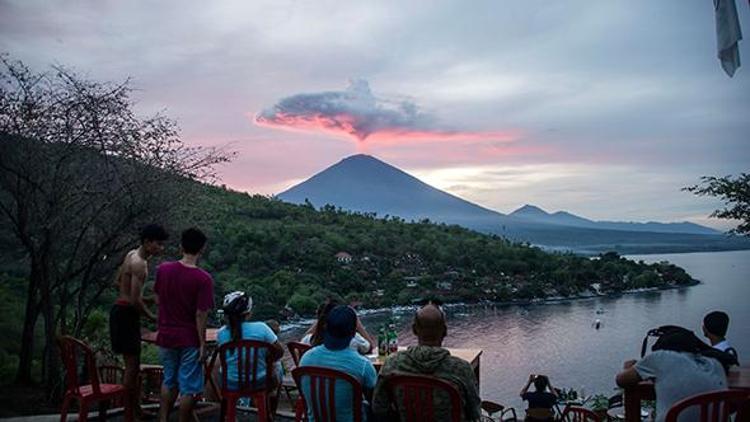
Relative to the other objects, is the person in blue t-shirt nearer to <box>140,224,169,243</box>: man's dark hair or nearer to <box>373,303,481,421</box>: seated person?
<box>140,224,169,243</box>: man's dark hair

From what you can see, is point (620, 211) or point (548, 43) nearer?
point (548, 43)

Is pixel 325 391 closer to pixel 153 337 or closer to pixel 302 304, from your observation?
pixel 153 337

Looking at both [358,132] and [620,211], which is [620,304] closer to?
[620,211]

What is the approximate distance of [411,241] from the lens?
38.8 meters

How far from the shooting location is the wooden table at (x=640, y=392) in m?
3.14

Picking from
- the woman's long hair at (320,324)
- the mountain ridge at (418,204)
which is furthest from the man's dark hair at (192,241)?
the mountain ridge at (418,204)

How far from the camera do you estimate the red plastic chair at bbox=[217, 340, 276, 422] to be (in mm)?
3570

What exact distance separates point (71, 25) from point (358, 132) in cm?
2845

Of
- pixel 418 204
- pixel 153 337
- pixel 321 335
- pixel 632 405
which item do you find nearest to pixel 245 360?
pixel 321 335

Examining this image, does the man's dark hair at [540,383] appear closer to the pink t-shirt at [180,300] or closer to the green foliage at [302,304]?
the pink t-shirt at [180,300]

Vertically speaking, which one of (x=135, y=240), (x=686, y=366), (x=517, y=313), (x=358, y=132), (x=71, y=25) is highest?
(x=358, y=132)

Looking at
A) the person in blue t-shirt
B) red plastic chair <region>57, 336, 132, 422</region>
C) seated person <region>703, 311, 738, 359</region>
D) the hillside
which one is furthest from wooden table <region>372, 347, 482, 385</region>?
the hillside

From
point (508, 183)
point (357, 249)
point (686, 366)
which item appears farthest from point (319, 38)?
point (508, 183)

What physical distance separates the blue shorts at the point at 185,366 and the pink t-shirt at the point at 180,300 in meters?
0.05
